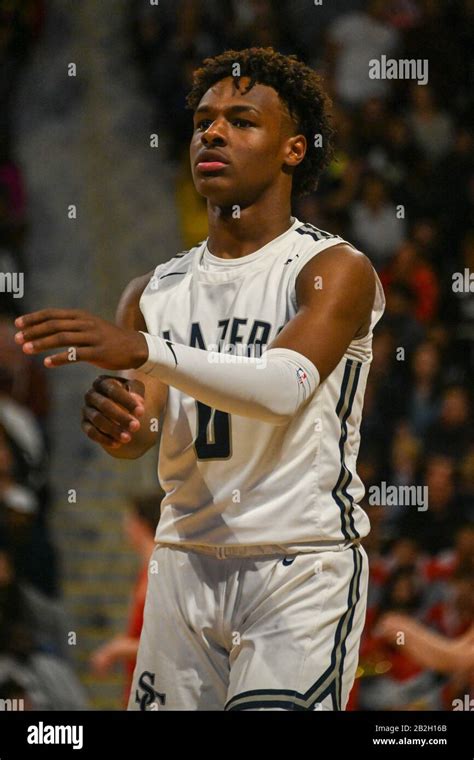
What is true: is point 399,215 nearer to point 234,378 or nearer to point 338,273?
point 338,273

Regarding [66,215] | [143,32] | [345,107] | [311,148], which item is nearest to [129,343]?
[311,148]

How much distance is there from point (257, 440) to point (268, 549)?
244 millimetres

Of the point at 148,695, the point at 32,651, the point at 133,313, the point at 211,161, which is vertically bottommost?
the point at 32,651

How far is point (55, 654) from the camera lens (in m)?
5.65

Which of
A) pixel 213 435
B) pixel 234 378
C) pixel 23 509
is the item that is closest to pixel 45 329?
pixel 234 378

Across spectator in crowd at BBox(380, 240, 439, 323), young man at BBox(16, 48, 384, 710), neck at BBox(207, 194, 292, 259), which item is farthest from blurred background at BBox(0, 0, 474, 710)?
neck at BBox(207, 194, 292, 259)

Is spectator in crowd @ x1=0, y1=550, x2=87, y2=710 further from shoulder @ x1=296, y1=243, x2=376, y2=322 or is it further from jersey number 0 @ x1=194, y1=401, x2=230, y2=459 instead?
shoulder @ x1=296, y1=243, x2=376, y2=322

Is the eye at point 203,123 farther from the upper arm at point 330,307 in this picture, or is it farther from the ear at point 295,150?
the upper arm at point 330,307

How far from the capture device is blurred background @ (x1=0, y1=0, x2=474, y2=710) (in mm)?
5355

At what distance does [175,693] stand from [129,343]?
0.86 metres

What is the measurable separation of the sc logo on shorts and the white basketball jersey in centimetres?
32

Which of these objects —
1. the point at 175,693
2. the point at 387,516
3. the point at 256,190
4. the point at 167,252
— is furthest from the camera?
the point at 167,252

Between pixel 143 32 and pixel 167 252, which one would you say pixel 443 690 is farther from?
pixel 143 32

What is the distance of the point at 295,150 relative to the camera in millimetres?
3062
